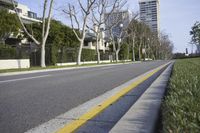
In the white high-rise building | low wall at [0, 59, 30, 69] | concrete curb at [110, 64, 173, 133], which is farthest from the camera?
the white high-rise building

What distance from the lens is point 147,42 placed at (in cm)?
Result: 11625

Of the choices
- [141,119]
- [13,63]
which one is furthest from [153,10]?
[141,119]

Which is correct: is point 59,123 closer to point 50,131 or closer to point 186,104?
point 50,131

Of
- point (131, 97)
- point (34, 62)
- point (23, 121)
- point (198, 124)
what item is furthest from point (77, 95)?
point (34, 62)

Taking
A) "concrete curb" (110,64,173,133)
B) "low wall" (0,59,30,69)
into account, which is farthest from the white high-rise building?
"concrete curb" (110,64,173,133)

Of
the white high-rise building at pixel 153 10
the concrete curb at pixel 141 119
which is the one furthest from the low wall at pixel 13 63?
the white high-rise building at pixel 153 10

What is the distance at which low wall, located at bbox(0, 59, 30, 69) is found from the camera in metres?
33.9

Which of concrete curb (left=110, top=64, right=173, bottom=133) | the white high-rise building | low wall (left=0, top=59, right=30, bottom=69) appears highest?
the white high-rise building

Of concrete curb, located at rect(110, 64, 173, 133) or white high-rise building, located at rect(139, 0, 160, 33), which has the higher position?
white high-rise building, located at rect(139, 0, 160, 33)

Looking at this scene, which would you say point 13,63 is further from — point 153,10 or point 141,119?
point 153,10

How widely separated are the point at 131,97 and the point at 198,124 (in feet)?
15.3

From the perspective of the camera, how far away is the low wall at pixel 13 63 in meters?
33.9

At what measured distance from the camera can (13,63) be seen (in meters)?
35.5

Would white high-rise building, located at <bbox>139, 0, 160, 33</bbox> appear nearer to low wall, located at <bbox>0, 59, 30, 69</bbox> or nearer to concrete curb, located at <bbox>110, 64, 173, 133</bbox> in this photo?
low wall, located at <bbox>0, 59, 30, 69</bbox>
